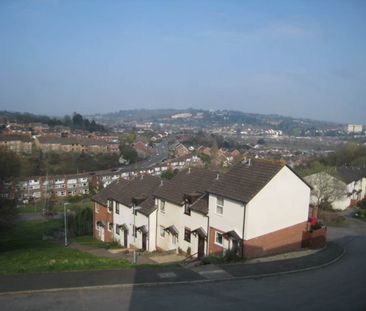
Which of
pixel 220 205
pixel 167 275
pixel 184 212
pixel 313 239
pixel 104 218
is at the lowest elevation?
pixel 104 218

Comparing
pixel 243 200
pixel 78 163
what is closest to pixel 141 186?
pixel 243 200

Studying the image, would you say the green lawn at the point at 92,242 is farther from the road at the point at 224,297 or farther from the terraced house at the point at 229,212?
the road at the point at 224,297

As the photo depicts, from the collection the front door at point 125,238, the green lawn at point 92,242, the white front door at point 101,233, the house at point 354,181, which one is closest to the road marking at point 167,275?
the front door at point 125,238

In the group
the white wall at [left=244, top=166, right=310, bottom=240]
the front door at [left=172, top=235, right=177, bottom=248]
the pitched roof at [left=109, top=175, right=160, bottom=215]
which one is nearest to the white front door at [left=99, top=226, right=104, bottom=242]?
the pitched roof at [left=109, top=175, right=160, bottom=215]

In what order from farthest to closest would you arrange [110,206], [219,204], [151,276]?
[110,206] → [219,204] → [151,276]

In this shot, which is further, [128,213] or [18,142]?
[18,142]

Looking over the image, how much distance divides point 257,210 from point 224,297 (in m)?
7.90

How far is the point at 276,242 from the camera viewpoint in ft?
76.1

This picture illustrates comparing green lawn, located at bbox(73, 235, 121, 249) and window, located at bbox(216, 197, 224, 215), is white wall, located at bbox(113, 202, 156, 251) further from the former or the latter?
window, located at bbox(216, 197, 224, 215)

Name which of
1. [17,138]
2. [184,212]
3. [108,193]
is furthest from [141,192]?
[17,138]

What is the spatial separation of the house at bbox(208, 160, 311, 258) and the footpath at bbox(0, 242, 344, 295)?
196 centimetres

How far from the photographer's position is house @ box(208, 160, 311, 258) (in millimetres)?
21859

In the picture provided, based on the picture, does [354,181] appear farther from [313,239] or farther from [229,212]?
[229,212]

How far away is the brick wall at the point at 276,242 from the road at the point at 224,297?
411cm
